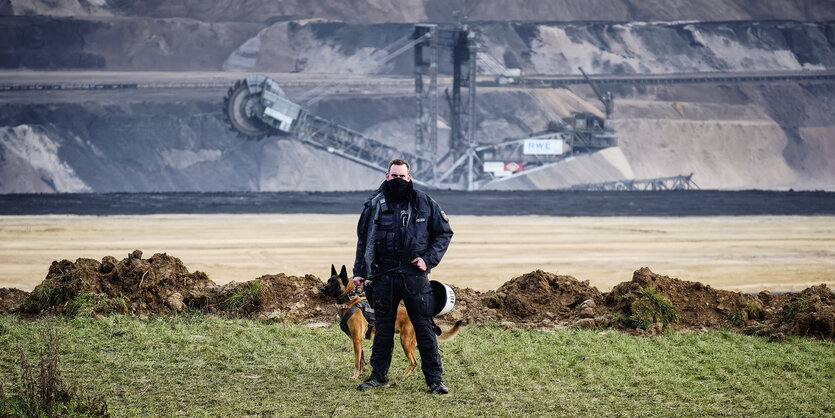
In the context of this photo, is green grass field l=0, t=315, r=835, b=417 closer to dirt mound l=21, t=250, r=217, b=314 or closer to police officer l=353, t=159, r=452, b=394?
dirt mound l=21, t=250, r=217, b=314

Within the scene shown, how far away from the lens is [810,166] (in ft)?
506

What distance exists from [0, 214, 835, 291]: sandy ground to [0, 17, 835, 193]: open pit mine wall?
266ft

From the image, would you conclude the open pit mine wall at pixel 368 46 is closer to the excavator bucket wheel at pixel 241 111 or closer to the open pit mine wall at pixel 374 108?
the open pit mine wall at pixel 374 108

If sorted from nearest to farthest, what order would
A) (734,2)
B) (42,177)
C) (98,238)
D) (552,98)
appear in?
1. (98,238)
2. (42,177)
3. (552,98)
4. (734,2)

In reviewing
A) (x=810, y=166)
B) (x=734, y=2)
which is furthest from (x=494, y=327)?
(x=734, y=2)

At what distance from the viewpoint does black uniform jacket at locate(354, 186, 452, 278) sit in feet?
27.5

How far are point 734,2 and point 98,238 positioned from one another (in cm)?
16756

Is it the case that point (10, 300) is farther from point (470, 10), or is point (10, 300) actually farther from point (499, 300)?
point (470, 10)

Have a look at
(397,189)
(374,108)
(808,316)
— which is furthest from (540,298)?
(374,108)

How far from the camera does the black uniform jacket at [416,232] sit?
27.5ft

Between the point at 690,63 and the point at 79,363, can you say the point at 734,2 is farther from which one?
the point at 79,363

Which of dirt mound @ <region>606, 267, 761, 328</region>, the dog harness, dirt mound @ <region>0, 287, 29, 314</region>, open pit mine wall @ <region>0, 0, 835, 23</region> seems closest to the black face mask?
the dog harness

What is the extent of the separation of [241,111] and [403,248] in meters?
84.1

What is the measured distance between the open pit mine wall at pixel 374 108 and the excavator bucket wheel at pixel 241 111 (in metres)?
35.9
